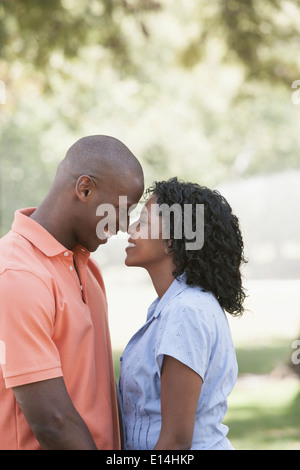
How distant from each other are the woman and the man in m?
0.12

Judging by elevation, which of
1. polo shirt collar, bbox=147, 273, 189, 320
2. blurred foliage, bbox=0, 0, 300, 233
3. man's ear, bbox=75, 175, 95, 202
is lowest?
polo shirt collar, bbox=147, 273, 189, 320

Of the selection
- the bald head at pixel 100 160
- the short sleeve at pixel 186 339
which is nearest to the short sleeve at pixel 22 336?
the short sleeve at pixel 186 339

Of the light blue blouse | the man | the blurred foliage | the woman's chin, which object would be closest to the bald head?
the man

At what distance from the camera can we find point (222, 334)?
83.1 inches

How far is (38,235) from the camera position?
2.10 meters

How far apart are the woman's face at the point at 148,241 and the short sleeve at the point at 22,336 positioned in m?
0.51

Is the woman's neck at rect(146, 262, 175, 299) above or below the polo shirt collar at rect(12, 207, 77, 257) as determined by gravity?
below

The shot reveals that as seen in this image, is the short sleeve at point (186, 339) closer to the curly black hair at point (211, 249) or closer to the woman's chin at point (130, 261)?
the curly black hair at point (211, 249)

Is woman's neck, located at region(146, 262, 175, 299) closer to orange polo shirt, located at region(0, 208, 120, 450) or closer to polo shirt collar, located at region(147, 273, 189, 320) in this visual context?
polo shirt collar, located at region(147, 273, 189, 320)

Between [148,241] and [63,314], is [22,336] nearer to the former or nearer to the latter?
[63,314]

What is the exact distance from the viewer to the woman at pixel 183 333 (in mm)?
1970

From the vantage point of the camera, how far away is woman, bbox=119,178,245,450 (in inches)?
77.5

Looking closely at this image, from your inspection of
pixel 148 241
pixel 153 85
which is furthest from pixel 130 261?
pixel 153 85
